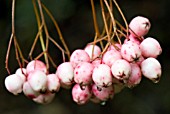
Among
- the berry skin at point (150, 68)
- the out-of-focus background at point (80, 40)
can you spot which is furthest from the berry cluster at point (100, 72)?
the out-of-focus background at point (80, 40)

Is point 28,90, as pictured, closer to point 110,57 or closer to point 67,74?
point 67,74

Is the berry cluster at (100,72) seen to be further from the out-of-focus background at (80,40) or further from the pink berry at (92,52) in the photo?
the out-of-focus background at (80,40)

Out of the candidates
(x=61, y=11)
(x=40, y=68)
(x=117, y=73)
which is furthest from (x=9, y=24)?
(x=117, y=73)

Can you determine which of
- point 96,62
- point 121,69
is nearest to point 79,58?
point 96,62

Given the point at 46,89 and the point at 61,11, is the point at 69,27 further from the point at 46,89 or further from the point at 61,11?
the point at 46,89

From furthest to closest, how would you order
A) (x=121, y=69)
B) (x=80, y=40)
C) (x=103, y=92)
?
(x=80, y=40), (x=103, y=92), (x=121, y=69)

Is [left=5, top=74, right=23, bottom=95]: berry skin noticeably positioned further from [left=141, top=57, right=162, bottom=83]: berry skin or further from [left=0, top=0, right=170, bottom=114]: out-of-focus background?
[left=0, top=0, right=170, bottom=114]: out-of-focus background
